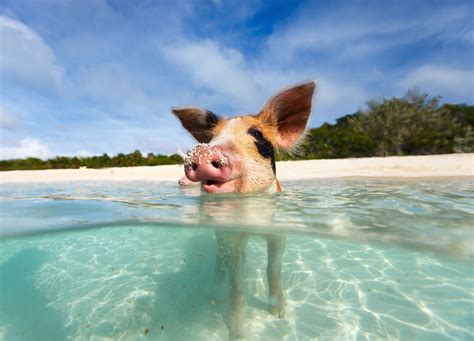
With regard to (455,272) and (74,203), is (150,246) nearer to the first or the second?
(74,203)

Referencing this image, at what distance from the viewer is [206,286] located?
4.47 m

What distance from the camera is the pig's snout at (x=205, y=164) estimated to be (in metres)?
3.10

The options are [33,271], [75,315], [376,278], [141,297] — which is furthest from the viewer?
[33,271]

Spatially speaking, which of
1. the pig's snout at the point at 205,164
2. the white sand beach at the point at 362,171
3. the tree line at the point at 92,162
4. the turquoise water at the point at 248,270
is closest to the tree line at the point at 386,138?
the tree line at the point at 92,162

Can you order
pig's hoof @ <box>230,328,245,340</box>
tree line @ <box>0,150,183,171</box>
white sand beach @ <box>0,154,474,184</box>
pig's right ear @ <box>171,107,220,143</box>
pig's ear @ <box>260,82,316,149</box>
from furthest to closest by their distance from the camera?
tree line @ <box>0,150,183,171</box>, white sand beach @ <box>0,154,474,184</box>, pig's right ear @ <box>171,107,220,143</box>, pig's ear @ <box>260,82,316,149</box>, pig's hoof @ <box>230,328,245,340</box>

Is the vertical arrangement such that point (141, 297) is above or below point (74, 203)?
below

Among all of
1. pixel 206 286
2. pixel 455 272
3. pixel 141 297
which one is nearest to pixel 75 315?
pixel 141 297

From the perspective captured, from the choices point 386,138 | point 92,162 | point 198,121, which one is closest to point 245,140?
point 198,121

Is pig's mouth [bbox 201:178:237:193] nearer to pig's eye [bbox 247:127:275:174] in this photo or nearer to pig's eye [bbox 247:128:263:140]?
pig's eye [bbox 247:127:275:174]

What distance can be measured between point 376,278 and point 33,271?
533cm

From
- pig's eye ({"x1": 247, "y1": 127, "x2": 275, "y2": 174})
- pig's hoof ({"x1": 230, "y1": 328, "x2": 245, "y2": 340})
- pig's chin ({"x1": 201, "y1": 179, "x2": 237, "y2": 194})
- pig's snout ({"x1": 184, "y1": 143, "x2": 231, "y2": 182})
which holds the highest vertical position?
pig's eye ({"x1": 247, "y1": 127, "x2": 275, "y2": 174})

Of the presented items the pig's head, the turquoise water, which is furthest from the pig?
the turquoise water

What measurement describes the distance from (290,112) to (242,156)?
3.65 feet

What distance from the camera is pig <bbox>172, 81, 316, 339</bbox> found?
313cm
